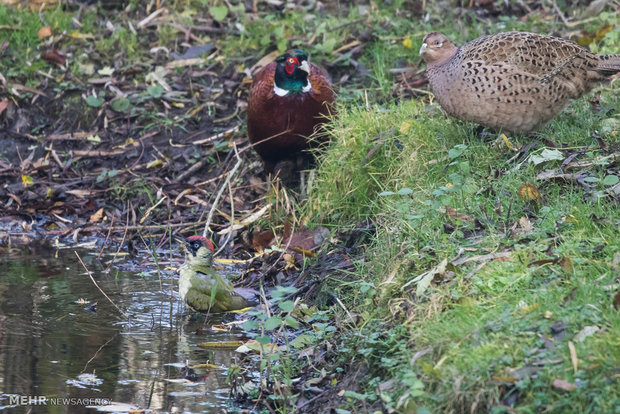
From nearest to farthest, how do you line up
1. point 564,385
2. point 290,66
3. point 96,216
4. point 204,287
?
point 564,385
point 204,287
point 290,66
point 96,216

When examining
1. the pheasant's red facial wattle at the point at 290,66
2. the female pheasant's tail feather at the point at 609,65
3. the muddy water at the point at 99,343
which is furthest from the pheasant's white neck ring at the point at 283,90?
the female pheasant's tail feather at the point at 609,65

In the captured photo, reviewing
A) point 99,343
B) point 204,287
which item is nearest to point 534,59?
point 204,287

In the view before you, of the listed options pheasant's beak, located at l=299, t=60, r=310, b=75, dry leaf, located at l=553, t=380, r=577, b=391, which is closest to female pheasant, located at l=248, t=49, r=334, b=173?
pheasant's beak, located at l=299, t=60, r=310, b=75

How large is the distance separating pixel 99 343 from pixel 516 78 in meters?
2.67

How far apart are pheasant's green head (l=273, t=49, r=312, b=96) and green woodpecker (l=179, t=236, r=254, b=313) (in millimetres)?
1425

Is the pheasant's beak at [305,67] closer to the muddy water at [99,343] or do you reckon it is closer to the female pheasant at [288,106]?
the female pheasant at [288,106]

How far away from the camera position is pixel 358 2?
26.9 ft

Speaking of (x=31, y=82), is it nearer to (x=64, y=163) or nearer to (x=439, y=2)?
(x=64, y=163)

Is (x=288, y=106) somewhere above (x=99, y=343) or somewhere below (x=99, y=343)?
above

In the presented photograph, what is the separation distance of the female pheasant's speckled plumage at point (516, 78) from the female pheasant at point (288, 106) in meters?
1.19

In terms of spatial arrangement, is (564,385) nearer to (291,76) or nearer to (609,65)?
(609,65)

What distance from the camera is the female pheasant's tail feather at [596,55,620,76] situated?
4914 mm

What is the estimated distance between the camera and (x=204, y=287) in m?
4.70

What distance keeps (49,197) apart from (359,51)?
293 cm
